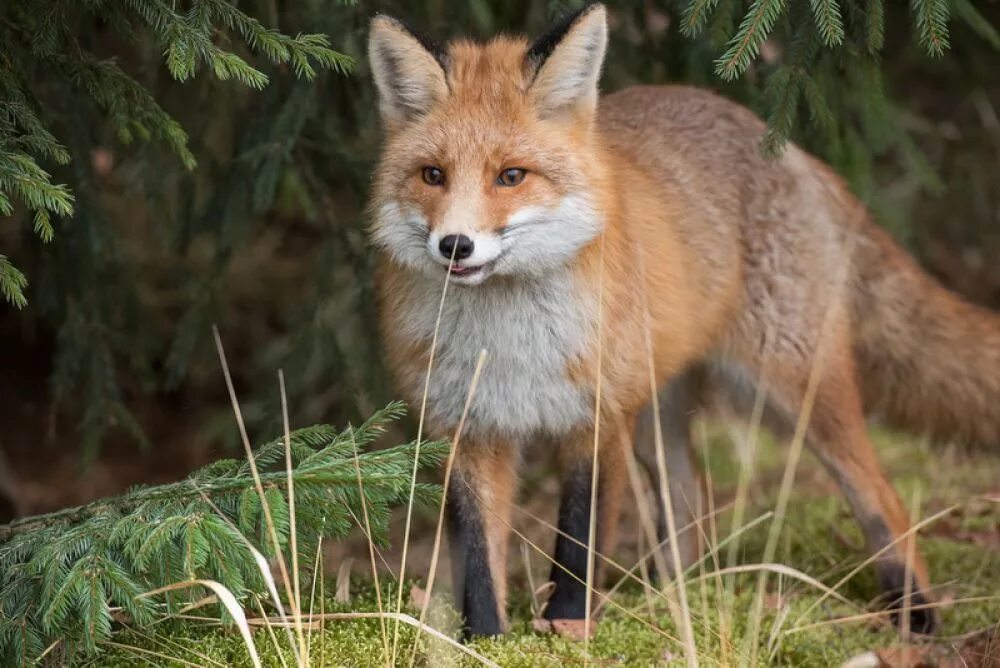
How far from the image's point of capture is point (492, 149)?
3.10 m

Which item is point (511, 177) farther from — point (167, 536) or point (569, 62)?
point (167, 536)

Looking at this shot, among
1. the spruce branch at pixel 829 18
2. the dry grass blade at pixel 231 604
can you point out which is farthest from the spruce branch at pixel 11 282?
the spruce branch at pixel 829 18

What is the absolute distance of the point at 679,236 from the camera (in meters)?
3.85

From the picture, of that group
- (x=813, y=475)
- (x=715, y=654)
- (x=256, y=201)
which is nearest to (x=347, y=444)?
(x=715, y=654)

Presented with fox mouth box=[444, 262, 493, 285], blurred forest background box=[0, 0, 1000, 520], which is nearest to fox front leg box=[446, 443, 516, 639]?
fox mouth box=[444, 262, 493, 285]

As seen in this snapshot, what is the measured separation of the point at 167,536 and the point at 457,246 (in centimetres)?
99

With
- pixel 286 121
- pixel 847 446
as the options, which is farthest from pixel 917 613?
pixel 286 121

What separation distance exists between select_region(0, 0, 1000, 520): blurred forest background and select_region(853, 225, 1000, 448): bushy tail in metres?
0.59

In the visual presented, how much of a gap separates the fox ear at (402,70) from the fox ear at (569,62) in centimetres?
27

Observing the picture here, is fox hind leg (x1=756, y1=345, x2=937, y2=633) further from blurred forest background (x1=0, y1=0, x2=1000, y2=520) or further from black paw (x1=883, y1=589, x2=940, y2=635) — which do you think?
blurred forest background (x1=0, y1=0, x2=1000, y2=520)

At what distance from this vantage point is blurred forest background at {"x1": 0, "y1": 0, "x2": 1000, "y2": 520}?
2.99 meters

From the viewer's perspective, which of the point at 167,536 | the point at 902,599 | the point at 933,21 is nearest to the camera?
the point at 167,536

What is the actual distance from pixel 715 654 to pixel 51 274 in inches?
111

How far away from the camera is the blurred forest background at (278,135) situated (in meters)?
2.99
